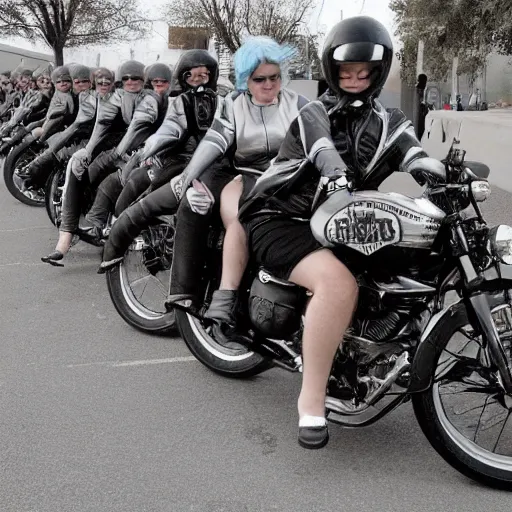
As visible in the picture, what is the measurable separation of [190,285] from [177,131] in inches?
59.1

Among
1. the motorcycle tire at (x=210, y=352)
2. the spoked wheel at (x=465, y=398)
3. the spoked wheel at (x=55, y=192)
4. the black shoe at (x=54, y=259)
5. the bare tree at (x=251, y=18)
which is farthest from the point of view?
the bare tree at (x=251, y=18)

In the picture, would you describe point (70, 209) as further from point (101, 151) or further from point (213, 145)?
point (213, 145)

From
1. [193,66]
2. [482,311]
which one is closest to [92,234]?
[193,66]

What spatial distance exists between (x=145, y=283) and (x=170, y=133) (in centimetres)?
97

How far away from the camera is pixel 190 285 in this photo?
14.0 ft

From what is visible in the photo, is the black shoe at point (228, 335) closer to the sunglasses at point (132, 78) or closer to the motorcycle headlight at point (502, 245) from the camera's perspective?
the motorcycle headlight at point (502, 245)

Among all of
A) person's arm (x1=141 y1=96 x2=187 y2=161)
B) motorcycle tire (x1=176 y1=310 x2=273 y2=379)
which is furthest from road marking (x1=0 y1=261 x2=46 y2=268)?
motorcycle tire (x1=176 y1=310 x2=273 y2=379)

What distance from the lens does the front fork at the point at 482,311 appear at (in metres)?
2.93

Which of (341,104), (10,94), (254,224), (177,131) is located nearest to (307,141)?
(341,104)

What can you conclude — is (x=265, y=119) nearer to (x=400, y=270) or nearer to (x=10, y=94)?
(x=400, y=270)

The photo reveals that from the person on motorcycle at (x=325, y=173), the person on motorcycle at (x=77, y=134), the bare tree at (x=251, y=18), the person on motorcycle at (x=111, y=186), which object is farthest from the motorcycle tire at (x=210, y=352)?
the bare tree at (x=251, y=18)

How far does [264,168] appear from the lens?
14.2 ft

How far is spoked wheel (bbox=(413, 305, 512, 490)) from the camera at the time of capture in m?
3.05

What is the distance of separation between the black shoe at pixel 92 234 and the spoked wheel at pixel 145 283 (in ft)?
6.45
